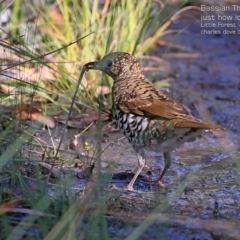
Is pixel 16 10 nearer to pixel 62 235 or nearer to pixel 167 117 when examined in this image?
pixel 167 117

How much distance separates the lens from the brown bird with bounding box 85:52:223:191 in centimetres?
528

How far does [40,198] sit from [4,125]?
1412mm

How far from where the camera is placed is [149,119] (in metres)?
5.49

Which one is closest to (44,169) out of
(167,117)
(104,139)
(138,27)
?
(167,117)

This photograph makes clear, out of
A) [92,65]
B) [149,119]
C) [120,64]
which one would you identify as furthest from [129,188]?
[120,64]

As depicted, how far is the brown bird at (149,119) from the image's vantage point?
17.3ft

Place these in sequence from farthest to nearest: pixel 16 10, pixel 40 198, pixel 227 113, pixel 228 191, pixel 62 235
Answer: pixel 16 10, pixel 227 113, pixel 228 191, pixel 40 198, pixel 62 235

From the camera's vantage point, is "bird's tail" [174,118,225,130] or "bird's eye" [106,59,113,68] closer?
"bird's tail" [174,118,225,130]

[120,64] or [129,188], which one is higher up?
[120,64]

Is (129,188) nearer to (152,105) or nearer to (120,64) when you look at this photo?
(152,105)

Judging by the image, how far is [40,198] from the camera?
420 centimetres

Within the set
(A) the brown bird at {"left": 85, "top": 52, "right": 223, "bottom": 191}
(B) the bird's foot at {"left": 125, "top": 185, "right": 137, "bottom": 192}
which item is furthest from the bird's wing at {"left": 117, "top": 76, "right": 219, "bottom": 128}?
(B) the bird's foot at {"left": 125, "top": 185, "right": 137, "bottom": 192}

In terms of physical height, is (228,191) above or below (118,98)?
below

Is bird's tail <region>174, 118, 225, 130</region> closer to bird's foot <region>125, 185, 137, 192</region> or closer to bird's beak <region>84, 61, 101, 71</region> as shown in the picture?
bird's foot <region>125, 185, 137, 192</region>
